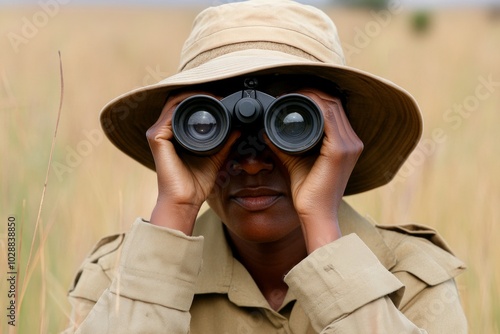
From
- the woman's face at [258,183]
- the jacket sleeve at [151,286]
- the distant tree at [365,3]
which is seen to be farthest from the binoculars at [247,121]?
the distant tree at [365,3]

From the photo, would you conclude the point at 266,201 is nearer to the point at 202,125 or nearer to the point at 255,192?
the point at 255,192

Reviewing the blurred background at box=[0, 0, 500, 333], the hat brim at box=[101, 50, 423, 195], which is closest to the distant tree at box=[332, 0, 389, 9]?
the blurred background at box=[0, 0, 500, 333]

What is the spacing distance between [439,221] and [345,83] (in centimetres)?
151

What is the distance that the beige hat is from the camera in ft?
7.39

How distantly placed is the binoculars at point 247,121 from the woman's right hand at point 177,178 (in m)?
0.06

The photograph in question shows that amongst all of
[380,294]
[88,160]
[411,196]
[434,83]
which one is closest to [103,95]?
[88,160]

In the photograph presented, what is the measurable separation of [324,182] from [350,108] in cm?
39

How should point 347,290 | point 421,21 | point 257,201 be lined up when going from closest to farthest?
point 347,290 → point 257,201 → point 421,21

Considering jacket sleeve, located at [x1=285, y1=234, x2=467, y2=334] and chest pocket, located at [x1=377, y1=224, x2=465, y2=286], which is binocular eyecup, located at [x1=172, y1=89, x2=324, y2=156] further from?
chest pocket, located at [x1=377, y1=224, x2=465, y2=286]

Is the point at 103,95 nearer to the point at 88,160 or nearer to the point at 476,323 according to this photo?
the point at 88,160

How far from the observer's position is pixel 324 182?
6.97ft

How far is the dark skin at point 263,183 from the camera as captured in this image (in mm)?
2125

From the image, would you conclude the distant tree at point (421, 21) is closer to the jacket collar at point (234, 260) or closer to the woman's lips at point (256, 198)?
the jacket collar at point (234, 260)

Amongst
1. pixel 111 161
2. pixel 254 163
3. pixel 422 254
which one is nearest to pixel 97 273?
pixel 254 163
